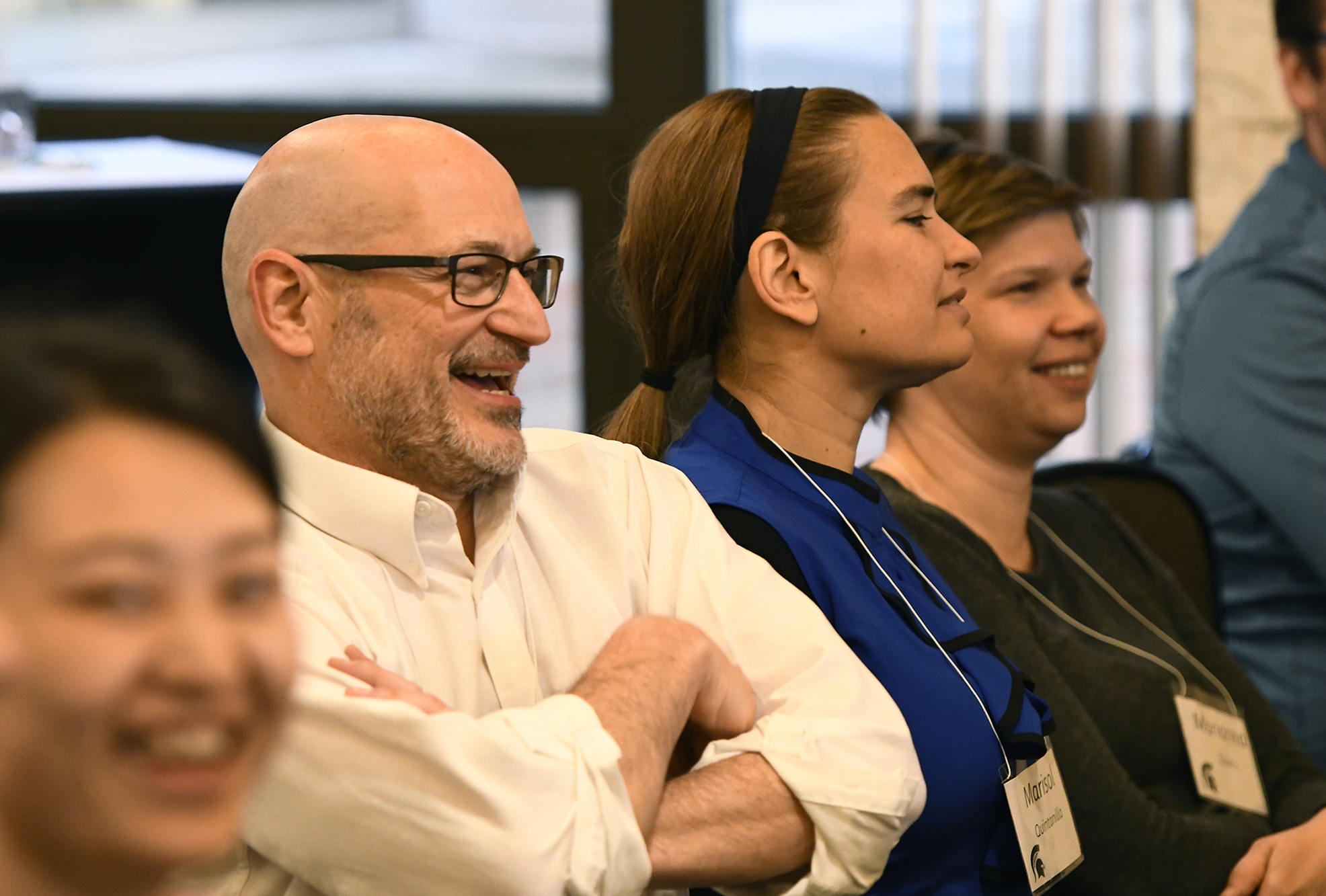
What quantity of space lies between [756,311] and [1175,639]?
2.84ft

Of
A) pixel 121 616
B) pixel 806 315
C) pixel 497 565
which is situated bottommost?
pixel 497 565

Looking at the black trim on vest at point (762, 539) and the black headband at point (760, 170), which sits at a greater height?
the black headband at point (760, 170)

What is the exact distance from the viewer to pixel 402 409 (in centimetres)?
126

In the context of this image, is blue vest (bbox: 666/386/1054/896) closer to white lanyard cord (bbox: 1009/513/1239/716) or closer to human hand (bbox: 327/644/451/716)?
white lanyard cord (bbox: 1009/513/1239/716)

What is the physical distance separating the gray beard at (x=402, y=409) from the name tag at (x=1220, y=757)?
1.11 m

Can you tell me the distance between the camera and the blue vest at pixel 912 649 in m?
1.44

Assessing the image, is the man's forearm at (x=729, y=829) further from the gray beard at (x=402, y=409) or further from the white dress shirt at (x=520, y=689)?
the gray beard at (x=402, y=409)

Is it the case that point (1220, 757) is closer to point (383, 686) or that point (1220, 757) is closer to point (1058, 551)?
point (1058, 551)

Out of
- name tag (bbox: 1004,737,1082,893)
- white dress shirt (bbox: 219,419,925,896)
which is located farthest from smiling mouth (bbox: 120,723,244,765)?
name tag (bbox: 1004,737,1082,893)

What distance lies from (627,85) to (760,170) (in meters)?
2.22

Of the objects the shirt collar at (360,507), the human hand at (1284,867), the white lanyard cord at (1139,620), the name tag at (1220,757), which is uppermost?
the shirt collar at (360,507)

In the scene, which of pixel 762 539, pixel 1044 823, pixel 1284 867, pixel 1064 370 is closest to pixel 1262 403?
pixel 1064 370

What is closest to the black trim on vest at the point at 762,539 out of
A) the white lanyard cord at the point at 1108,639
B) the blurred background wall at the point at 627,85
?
the white lanyard cord at the point at 1108,639

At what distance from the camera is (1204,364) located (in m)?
2.33
